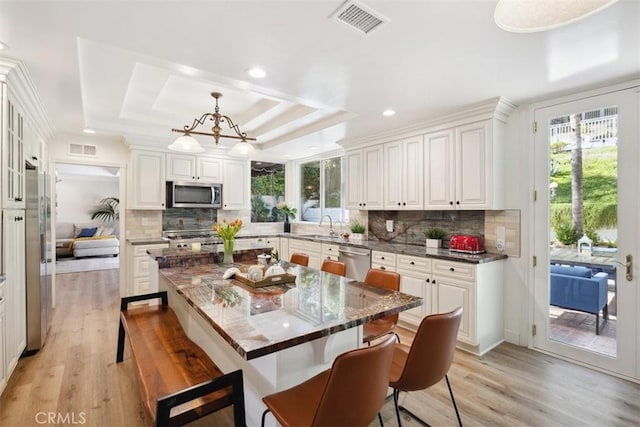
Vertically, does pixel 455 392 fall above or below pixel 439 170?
below

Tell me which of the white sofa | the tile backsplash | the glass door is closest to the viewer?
the glass door

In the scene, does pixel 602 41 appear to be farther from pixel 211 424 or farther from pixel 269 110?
pixel 211 424

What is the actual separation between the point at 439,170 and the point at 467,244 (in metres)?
0.87

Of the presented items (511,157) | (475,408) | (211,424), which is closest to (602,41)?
(511,157)

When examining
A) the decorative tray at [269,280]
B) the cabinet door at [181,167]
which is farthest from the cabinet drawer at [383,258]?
the cabinet door at [181,167]

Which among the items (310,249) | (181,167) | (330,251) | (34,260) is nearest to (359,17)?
(330,251)

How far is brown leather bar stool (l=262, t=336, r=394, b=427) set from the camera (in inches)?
44.3

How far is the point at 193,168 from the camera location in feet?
17.5

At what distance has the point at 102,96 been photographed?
316 centimetres

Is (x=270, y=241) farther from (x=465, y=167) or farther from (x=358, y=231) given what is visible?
(x=465, y=167)

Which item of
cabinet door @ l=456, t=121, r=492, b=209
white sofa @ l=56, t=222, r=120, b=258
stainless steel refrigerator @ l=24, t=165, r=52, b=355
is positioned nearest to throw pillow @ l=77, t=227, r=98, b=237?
white sofa @ l=56, t=222, r=120, b=258

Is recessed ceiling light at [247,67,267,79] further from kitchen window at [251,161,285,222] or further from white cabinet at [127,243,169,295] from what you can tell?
kitchen window at [251,161,285,222]

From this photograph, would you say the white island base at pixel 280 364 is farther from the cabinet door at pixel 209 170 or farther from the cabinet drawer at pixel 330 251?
the cabinet door at pixel 209 170

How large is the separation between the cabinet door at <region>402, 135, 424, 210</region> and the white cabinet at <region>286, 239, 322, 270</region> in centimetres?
154
